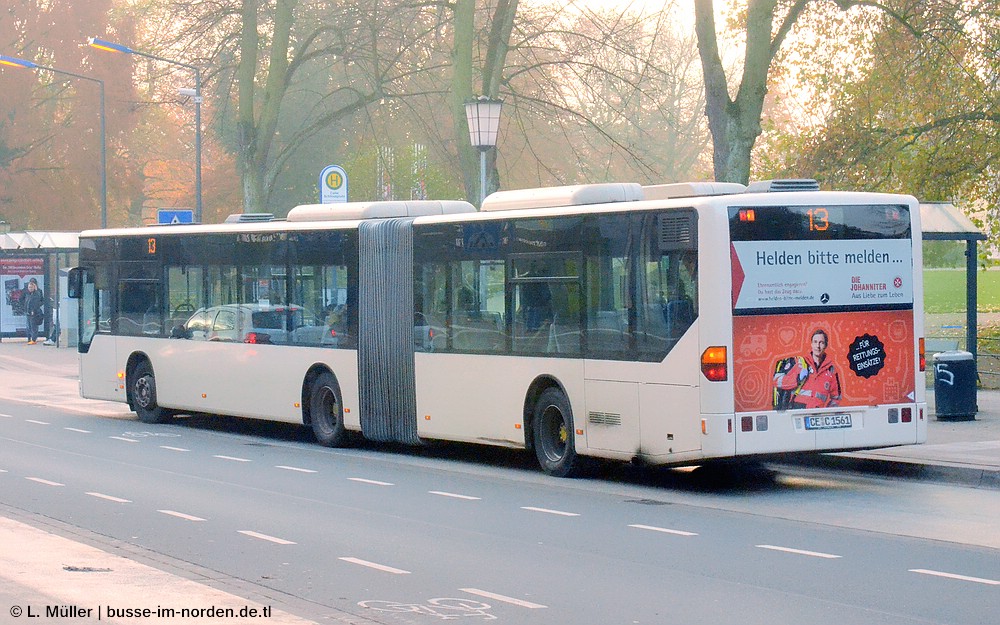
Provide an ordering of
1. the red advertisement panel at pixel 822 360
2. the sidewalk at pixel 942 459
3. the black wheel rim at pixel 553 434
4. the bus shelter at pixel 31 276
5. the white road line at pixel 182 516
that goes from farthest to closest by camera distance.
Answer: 1. the bus shelter at pixel 31 276
2. the black wheel rim at pixel 553 434
3. the sidewalk at pixel 942 459
4. the red advertisement panel at pixel 822 360
5. the white road line at pixel 182 516

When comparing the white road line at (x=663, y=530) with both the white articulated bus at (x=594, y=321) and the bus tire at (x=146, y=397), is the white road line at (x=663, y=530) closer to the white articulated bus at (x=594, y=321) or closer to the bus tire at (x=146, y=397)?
the white articulated bus at (x=594, y=321)

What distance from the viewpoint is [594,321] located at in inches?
576

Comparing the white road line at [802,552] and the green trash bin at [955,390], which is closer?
the white road line at [802,552]

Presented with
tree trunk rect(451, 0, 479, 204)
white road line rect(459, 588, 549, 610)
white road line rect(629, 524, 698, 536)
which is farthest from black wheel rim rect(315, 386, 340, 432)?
white road line rect(459, 588, 549, 610)

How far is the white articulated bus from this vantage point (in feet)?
44.2

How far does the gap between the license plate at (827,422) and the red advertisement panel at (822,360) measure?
4.4 inches

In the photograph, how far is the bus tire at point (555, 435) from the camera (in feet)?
49.2

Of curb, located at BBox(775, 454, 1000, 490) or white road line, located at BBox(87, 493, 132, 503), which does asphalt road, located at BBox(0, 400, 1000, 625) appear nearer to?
white road line, located at BBox(87, 493, 132, 503)

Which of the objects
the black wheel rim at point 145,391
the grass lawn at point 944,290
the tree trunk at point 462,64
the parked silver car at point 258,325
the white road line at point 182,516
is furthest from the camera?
the tree trunk at point 462,64

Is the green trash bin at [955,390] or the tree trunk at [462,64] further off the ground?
the tree trunk at [462,64]

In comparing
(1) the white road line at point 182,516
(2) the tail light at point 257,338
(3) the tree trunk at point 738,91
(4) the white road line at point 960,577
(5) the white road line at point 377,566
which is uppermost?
(3) the tree trunk at point 738,91

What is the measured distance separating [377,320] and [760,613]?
10180mm

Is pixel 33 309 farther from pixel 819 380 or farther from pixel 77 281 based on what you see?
pixel 819 380

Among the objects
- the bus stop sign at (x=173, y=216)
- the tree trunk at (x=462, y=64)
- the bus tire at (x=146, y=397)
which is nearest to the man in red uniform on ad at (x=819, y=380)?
the bus tire at (x=146, y=397)
